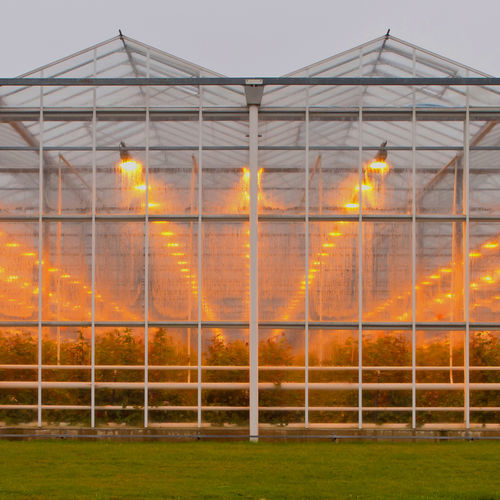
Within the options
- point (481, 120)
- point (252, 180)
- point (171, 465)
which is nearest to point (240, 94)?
point (252, 180)

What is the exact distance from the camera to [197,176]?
18172 mm

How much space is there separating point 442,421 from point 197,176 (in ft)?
26.0

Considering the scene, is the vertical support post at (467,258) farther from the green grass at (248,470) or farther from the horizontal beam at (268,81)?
the green grass at (248,470)

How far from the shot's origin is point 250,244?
58.6ft

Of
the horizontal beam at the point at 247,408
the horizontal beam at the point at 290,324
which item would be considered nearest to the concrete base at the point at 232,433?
the horizontal beam at the point at 247,408

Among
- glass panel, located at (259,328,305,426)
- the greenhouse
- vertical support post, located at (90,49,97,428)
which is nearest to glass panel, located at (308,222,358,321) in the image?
the greenhouse

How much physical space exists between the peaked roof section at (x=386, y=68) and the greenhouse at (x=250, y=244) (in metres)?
0.05

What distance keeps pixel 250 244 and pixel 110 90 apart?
4928 millimetres

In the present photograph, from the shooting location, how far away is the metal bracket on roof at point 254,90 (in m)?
17.5

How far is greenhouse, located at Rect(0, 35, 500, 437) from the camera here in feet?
57.9

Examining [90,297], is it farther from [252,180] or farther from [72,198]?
[252,180]

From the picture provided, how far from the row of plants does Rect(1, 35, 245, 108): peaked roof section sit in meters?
5.40

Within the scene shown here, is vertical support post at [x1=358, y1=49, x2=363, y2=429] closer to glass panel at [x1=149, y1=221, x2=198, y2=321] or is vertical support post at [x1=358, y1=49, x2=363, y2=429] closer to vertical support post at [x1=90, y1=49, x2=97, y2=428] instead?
glass panel at [x1=149, y1=221, x2=198, y2=321]

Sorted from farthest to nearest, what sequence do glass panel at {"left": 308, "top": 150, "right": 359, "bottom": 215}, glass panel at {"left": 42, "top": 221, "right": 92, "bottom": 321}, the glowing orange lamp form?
the glowing orange lamp < glass panel at {"left": 308, "top": 150, "right": 359, "bottom": 215} < glass panel at {"left": 42, "top": 221, "right": 92, "bottom": 321}
